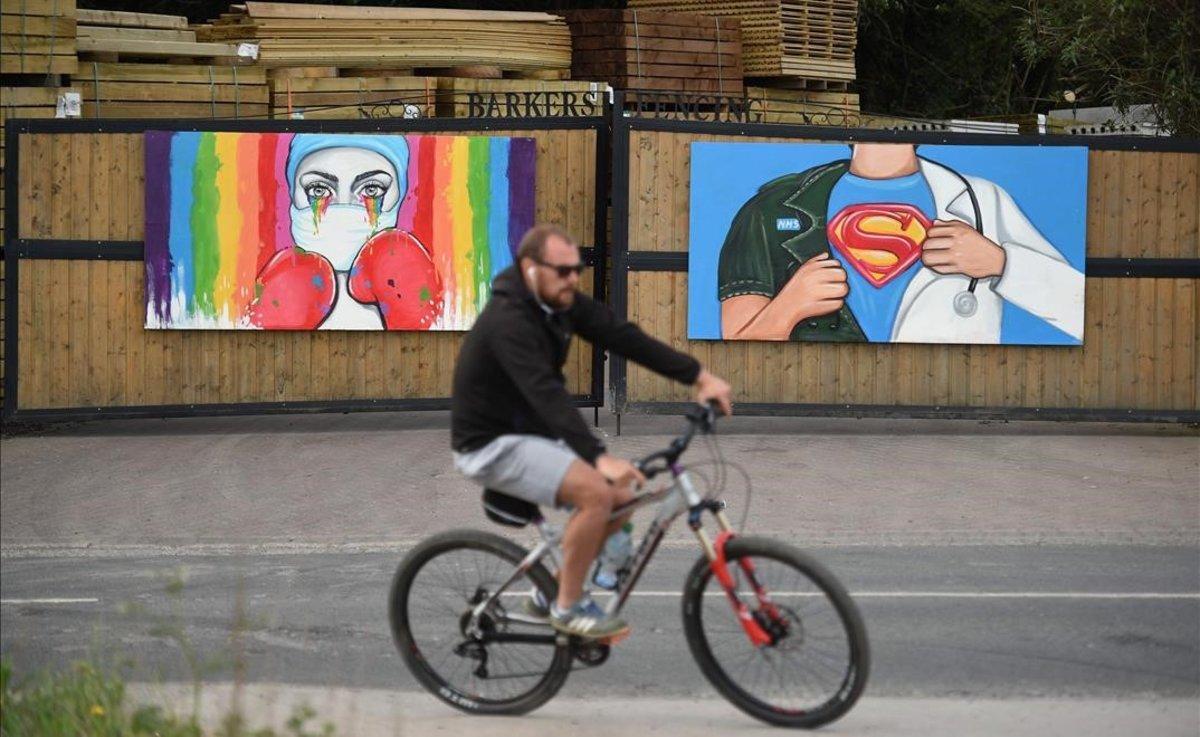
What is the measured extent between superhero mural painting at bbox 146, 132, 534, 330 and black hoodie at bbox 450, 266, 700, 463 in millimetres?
8486

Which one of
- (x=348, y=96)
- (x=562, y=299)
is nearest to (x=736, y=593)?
(x=562, y=299)

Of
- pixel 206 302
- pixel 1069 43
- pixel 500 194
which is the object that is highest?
pixel 1069 43

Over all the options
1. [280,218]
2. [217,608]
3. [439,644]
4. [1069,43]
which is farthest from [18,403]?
[1069,43]

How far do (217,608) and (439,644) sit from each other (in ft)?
9.02

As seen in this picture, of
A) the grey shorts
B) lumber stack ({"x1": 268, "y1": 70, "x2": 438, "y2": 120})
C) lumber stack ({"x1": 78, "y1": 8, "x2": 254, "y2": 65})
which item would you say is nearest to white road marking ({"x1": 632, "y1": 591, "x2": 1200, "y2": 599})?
the grey shorts

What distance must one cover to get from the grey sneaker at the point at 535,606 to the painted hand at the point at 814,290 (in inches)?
338

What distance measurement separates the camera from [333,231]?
49.4 feet

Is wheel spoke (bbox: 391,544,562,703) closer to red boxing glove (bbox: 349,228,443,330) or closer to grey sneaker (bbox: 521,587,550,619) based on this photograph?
grey sneaker (bbox: 521,587,550,619)

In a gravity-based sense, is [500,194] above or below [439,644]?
above

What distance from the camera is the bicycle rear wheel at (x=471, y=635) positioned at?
6.79 meters

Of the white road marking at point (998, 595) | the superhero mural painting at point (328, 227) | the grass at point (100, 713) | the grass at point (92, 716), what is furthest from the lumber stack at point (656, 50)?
the grass at point (92, 716)

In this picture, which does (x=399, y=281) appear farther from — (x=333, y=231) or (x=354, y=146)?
(x=354, y=146)

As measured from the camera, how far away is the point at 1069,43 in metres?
19.7

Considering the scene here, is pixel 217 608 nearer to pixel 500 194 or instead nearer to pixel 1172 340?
pixel 500 194
